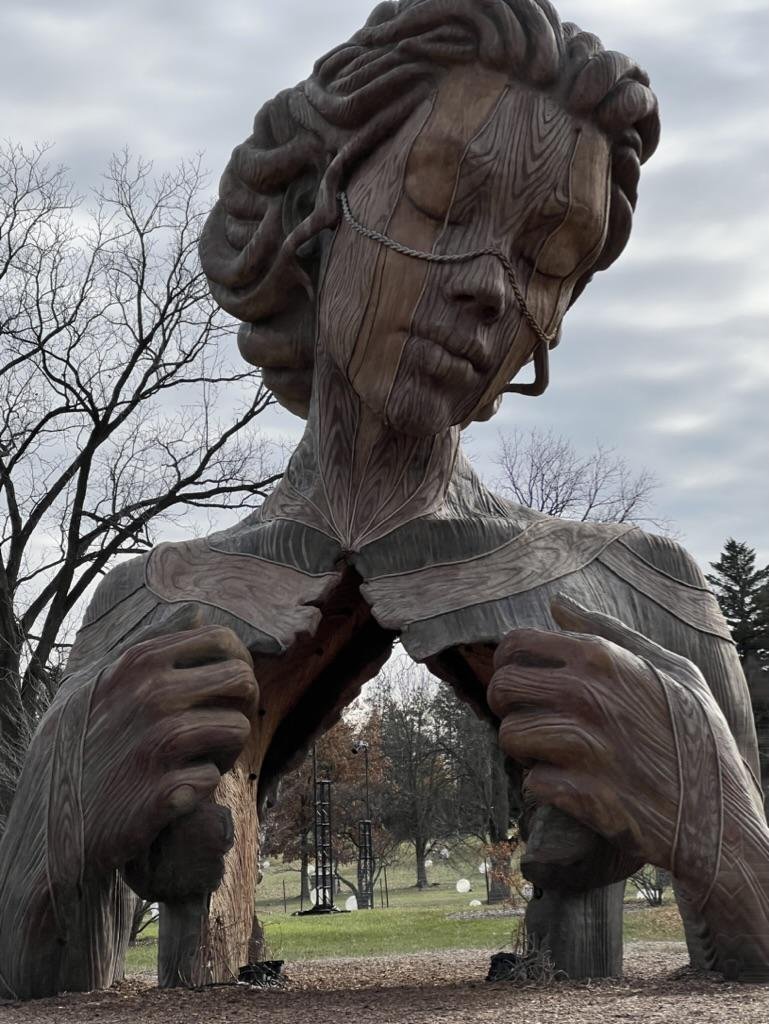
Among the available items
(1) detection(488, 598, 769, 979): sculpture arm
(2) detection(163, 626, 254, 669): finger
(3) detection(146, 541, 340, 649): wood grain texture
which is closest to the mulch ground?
(1) detection(488, 598, 769, 979): sculpture arm

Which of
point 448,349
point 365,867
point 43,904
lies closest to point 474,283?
point 448,349

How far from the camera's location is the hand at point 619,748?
3.04 m

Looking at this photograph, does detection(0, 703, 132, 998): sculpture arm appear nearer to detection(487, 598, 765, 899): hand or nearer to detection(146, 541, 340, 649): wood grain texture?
detection(146, 541, 340, 649): wood grain texture

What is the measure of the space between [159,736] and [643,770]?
1.18 m

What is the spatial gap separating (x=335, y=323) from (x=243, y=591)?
0.82m

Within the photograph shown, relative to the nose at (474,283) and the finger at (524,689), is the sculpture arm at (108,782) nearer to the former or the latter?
the finger at (524,689)

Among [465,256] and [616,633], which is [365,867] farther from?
[465,256]

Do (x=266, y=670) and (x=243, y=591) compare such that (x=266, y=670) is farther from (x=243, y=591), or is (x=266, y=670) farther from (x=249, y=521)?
(x=249, y=521)

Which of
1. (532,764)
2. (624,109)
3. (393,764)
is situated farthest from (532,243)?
(393,764)

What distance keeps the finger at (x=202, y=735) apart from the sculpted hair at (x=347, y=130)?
1.38 metres

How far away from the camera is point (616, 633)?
3.28 meters

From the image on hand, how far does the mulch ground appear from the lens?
271 cm

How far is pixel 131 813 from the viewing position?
124 inches

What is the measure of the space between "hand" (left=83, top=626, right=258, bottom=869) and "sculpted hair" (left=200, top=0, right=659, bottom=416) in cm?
125
